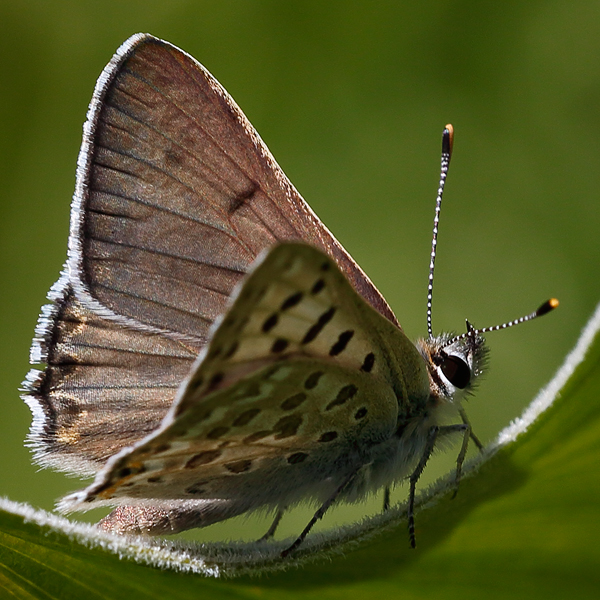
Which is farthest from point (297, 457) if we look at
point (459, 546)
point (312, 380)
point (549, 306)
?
point (459, 546)

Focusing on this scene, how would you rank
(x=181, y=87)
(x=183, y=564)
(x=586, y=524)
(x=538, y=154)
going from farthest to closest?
1. (x=538, y=154)
2. (x=181, y=87)
3. (x=183, y=564)
4. (x=586, y=524)

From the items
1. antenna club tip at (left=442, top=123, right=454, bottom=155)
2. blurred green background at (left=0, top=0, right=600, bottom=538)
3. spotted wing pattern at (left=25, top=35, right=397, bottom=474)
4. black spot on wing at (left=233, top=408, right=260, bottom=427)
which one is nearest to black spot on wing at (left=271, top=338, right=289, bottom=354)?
black spot on wing at (left=233, top=408, right=260, bottom=427)

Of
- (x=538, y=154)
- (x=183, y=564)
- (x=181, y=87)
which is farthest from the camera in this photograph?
(x=538, y=154)

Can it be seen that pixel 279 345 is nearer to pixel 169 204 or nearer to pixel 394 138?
pixel 169 204

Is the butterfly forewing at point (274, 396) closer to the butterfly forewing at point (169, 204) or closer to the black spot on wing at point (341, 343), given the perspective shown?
the black spot on wing at point (341, 343)

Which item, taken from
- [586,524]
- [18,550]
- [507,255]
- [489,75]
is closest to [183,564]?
[18,550]

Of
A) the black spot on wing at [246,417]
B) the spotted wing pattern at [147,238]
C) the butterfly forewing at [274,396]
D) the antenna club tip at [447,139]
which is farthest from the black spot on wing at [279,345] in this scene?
the antenna club tip at [447,139]

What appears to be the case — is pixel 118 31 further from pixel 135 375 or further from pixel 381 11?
pixel 135 375
